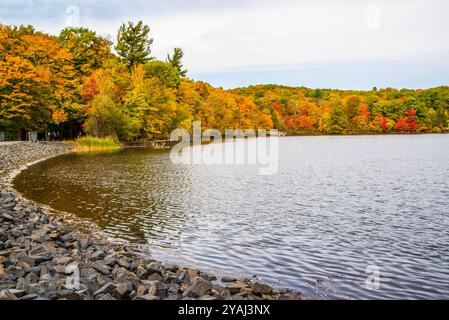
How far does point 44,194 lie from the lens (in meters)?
23.2

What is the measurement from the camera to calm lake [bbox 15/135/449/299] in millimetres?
10961

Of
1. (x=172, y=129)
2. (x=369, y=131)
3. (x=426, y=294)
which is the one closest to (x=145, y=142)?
(x=172, y=129)

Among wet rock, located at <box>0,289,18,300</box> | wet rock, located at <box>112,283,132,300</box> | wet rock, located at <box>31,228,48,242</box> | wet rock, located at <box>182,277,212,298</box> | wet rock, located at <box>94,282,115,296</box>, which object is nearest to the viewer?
wet rock, located at <box>0,289,18,300</box>

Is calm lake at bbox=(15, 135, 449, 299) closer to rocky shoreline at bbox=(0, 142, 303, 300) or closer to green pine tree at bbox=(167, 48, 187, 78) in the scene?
rocky shoreline at bbox=(0, 142, 303, 300)

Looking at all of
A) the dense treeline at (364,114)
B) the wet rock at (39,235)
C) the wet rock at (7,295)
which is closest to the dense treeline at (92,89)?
the wet rock at (39,235)

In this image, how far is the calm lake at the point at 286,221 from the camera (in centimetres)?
1096

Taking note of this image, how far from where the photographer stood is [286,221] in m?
17.2

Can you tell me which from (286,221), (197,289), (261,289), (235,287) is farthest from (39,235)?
(286,221)

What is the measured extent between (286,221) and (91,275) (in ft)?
32.3

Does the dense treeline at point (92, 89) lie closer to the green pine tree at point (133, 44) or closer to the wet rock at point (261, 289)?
the green pine tree at point (133, 44)

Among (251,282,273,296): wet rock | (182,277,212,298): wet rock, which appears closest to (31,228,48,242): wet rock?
(182,277,212,298): wet rock

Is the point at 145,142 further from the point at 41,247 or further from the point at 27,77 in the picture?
the point at 41,247

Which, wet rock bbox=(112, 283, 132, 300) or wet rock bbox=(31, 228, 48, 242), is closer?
wet rock bbox=(112, 283, 132, 300)

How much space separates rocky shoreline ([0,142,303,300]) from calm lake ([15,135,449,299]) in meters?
1.08
